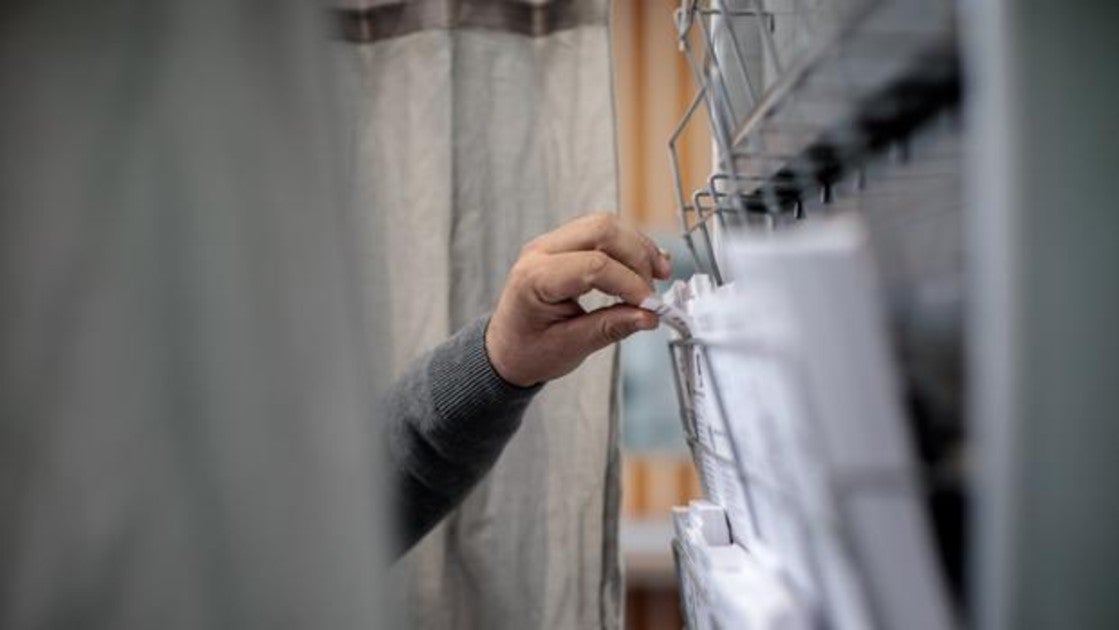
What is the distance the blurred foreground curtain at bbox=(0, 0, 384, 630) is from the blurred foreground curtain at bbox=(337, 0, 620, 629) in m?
0.85

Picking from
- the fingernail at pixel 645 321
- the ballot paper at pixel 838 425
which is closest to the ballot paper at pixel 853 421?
the ballot paper at pixel 838 425

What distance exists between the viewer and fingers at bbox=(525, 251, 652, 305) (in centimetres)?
64

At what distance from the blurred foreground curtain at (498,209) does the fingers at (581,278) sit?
0.36 meters

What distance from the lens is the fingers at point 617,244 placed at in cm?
66

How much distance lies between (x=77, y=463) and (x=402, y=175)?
35.8 inches

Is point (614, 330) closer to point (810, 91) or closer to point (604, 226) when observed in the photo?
point (604, 226)

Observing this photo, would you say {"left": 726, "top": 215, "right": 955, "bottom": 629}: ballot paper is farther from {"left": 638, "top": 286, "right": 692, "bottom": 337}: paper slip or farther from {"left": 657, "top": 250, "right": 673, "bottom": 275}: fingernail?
{"left": 657, "top": 250, "right": 673, "bottom": 275}: fingernail

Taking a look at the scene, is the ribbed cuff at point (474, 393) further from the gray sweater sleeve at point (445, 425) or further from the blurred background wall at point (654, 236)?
the blurred background wall at point (654, 236)

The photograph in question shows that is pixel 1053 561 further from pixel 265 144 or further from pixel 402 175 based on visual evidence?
pixel 402 175

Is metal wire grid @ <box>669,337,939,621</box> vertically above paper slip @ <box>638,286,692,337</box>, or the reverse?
paper slip @ <box>638,286,692,337</box>

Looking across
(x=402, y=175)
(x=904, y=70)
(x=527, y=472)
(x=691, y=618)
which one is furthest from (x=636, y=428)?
(x=904, y=70)

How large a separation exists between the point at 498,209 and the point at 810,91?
700mm

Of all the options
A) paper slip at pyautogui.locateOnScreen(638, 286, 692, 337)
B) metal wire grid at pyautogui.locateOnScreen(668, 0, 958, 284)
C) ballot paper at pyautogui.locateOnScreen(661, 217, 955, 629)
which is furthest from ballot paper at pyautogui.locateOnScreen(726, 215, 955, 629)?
paper slip at pyautogui.locateOnScreen(638, 286, 692, 337)

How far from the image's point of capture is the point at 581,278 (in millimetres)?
655
